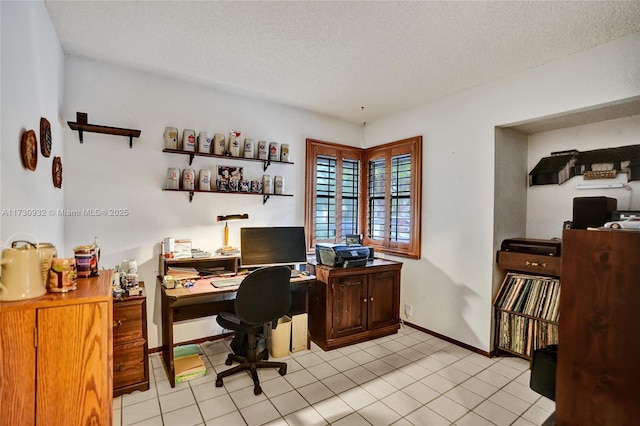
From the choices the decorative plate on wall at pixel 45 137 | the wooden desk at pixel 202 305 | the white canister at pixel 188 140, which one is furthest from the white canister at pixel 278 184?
the decorative plate on wall at pixel 45 137

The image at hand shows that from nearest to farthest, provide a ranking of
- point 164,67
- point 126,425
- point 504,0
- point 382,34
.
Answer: point 504,0
point 126,425
point 382,34
point 164,67

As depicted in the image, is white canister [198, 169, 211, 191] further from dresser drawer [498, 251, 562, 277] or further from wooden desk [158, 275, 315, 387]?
dresser drawer [498, 251, 562, 277]

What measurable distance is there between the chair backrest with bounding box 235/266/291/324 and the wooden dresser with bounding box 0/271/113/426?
113cm

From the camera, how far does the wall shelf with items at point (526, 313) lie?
2.73 meters

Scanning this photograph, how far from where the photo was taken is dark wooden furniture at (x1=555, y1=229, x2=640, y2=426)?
1.17 meters

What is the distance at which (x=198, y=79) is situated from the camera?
3068mm

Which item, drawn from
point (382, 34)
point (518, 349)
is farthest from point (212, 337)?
point (382, 34)

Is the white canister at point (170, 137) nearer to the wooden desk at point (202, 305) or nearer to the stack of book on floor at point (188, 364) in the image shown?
the wooden desk at point (202, 305)

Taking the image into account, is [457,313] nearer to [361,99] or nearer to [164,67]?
[361,99]

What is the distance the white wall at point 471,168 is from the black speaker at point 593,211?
566mm

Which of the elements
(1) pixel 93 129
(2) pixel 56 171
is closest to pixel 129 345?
(2) pixel 56 171

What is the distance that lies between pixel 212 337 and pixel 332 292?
55.0 inches

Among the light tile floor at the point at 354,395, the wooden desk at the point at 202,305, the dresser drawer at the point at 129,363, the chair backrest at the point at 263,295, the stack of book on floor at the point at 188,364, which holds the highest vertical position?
the chair backrest at the point at 263,295

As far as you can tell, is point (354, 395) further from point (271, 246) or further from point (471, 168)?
point (471, 168)
